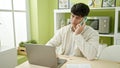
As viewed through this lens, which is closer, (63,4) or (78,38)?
(78,38)

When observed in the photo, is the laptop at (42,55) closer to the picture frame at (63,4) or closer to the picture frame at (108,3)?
the picture frame at (108,3)

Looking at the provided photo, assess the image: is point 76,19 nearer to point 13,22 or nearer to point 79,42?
point 79,42

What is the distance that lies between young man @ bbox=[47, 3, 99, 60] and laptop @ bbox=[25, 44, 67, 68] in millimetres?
326

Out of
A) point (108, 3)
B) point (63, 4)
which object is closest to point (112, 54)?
point (108, 3)

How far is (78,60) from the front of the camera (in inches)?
57.3

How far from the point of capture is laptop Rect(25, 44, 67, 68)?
1.21m

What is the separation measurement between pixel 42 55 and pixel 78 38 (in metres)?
0.45

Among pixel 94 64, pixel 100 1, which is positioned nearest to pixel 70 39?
pixel 94 64

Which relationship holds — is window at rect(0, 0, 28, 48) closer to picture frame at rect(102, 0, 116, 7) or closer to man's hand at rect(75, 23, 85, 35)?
man's hand at rect(75, 23, 85, 35)

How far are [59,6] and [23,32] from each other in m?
0.87

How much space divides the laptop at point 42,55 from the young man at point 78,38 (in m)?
0.33

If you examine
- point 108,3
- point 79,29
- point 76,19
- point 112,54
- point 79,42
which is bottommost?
point 112,54

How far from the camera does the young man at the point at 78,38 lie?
4.98ft

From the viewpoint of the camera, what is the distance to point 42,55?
1.24 m
